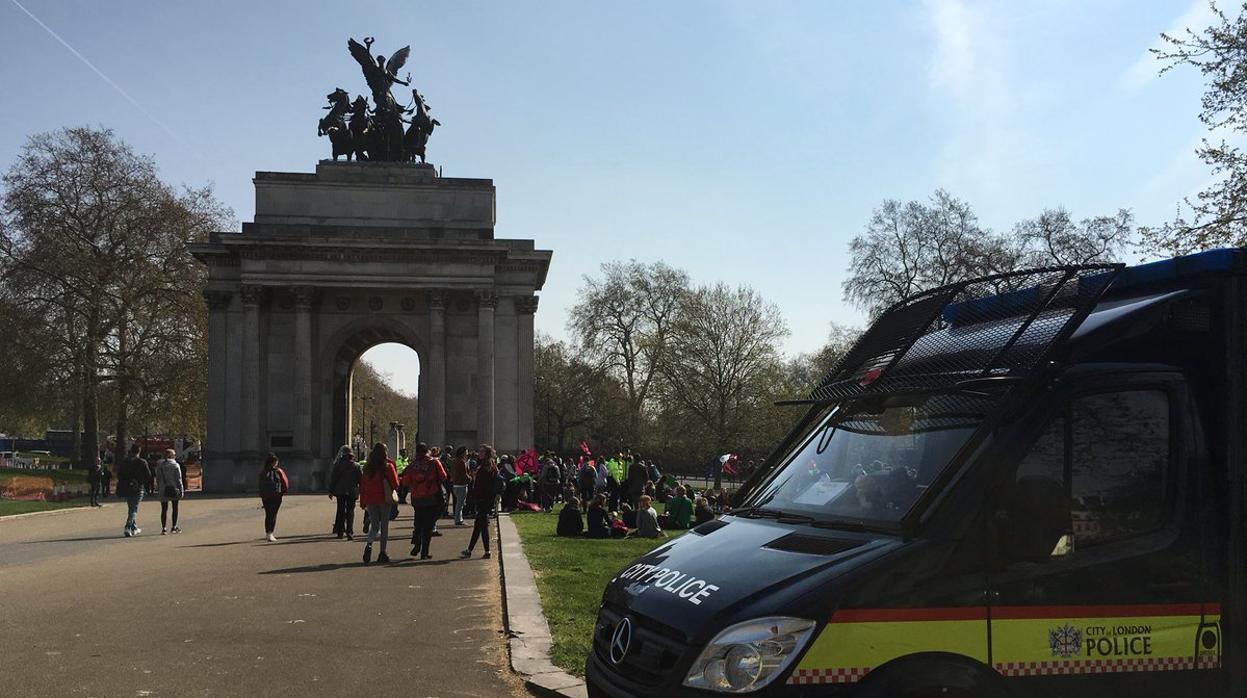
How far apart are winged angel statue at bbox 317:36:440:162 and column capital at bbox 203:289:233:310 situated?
843 cm

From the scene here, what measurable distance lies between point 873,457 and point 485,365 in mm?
42789

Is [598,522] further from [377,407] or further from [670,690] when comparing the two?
[377,407]

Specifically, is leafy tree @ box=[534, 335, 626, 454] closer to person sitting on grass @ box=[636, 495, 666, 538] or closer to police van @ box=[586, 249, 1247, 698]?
person sitting on grass @ box=[636, 495, 666, 538]

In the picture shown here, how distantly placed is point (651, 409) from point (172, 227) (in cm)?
3363

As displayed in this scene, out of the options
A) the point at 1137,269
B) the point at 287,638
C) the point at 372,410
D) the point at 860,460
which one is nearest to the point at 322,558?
the point at 287,638

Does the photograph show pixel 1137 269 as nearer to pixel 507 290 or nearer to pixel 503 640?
pixel 503 640

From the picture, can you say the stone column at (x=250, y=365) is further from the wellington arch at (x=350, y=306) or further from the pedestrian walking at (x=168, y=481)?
the pedestrian walking at (x=168, y=481)

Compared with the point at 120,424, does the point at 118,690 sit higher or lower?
lower

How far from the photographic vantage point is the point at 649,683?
4.43 m

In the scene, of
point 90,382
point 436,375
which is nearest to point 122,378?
point 90,382

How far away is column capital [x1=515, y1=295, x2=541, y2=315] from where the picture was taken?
49219mm

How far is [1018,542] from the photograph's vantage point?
436cm

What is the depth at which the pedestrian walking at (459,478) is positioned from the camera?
1971cm

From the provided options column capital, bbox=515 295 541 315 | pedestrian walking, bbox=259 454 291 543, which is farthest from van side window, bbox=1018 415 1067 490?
column capital, bbox=515 295 541 315
